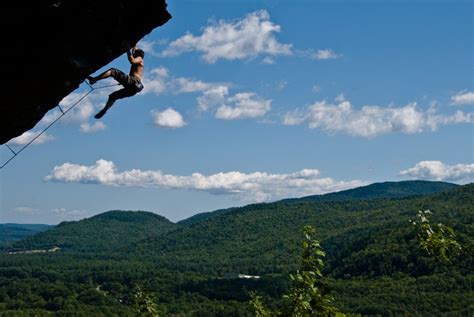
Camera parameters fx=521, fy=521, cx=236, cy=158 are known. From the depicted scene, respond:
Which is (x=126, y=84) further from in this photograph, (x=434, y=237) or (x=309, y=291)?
(x=434, y=237)

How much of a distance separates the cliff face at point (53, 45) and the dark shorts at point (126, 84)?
2162mm

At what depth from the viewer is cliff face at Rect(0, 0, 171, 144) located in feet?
21.7

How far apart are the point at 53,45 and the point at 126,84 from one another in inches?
142

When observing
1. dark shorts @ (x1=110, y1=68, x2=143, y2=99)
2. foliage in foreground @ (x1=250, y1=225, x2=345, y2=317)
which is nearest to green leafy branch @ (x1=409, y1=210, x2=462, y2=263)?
foliage in foreground @ (x1=250, y1=225, x2=345, y2=317)

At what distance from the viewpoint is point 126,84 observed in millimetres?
10523

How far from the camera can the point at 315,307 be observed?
8.63 meters

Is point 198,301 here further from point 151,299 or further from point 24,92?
point 24,92

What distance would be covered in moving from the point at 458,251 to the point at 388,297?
14990cm

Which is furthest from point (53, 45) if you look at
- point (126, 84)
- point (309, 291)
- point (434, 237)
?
point (434, 237)

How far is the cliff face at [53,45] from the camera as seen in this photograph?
21.7ft

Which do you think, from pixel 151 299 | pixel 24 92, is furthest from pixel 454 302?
pixel 24 92

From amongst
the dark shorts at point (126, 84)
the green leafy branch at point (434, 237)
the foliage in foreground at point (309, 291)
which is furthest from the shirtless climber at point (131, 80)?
the green leafy branch at point (434, 237)

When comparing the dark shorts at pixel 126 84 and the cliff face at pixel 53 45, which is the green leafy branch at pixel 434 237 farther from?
the dark shorts at pixel 126 84

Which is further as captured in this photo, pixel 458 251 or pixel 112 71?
pixel 112 71
